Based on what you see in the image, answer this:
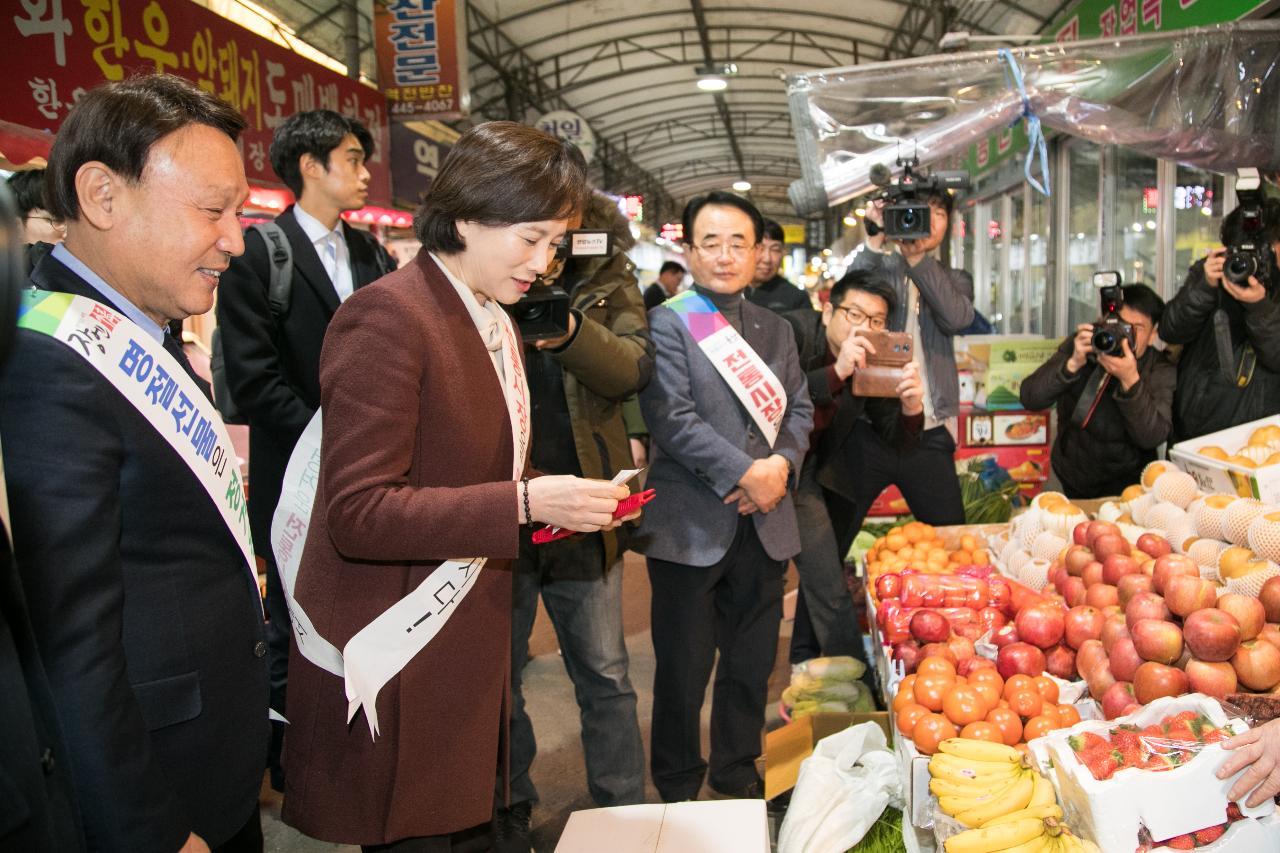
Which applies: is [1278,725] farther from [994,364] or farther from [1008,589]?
[994,364]

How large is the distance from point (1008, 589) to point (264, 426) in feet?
6.95

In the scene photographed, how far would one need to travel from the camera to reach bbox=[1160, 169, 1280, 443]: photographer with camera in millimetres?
3277

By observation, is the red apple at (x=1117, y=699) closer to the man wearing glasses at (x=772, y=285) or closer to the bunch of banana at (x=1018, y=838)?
the bunch of banana at (x=1018, y=838)

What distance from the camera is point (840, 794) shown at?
222 cm

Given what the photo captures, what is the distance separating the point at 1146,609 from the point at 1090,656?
176 mm

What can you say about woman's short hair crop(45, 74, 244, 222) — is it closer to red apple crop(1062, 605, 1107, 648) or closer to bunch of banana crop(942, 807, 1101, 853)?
bunch of banana crop(942, 807, 1101, 853)

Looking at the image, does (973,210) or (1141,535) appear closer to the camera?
(1141,535)

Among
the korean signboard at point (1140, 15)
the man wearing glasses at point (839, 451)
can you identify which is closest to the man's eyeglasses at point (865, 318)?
the man wearing glasses at point (839, 451)

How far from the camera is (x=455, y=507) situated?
4.59ft

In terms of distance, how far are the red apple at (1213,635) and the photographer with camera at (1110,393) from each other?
1.65 meters

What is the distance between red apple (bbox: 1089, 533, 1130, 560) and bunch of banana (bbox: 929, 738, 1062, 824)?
0.88 meters

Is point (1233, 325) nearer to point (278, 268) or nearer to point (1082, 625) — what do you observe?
point (1082, 625)

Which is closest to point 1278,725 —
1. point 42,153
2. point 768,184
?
point 42,153

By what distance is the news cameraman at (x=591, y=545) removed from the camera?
7.85ft
